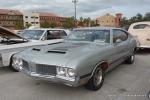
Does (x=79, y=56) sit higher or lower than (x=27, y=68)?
higher

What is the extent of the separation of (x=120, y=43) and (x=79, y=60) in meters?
2.39

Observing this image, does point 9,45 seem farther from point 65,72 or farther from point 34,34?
point 65,72

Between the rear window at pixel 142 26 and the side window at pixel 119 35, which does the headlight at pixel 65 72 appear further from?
the rear window at pixel 142 26

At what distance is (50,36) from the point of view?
8984 mm

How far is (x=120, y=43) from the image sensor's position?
5.96m

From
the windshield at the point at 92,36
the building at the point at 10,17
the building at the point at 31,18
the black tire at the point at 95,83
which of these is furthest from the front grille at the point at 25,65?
the building at the point at 31,18

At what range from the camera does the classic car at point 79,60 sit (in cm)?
388

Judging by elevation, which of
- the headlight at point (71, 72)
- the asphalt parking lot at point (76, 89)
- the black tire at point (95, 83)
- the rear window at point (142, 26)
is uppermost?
the rear window at point (142, 26)

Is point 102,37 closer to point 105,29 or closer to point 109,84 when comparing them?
point 105,29

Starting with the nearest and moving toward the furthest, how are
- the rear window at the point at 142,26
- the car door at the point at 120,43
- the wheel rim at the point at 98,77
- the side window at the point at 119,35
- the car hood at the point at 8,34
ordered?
the wheel rim at the point at 98,77
the car door at the point at 120,43
the side window at the point at 119,35
the car hood at the point at 8,34
the rear window at the point at 142,26

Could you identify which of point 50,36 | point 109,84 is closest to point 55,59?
point 109,84

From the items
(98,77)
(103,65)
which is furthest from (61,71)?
(103,65)

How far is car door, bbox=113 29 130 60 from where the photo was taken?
18.5 feet

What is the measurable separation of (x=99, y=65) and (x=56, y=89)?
113 centimetres
